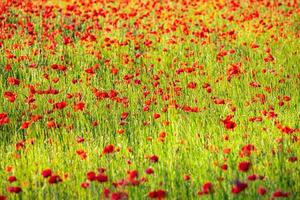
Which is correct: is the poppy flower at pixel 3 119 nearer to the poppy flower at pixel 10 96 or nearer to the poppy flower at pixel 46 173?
the poppy flower at pixel 10 96

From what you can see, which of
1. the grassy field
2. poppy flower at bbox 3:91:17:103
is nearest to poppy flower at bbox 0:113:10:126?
the grassy field

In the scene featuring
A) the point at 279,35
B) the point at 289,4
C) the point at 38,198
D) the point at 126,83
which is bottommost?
the point at 38,198

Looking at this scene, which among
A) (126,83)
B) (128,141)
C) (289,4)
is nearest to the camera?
(128,141)

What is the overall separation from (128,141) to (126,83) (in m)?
1.65

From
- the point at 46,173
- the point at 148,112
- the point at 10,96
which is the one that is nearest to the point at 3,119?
the point at 10,96

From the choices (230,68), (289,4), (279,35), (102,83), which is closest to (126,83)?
(102,83)

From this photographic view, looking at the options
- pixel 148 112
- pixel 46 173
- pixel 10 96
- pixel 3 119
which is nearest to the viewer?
pixel 46 173

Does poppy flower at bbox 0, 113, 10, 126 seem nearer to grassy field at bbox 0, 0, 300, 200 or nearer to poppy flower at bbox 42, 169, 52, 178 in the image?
grassy field at bbox 0, 0, 300, 200

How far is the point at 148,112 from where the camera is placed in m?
5.62

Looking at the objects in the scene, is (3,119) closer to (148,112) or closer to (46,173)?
(46,173)

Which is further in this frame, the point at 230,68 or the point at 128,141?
the point at 230,68

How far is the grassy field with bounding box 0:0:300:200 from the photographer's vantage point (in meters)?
3.71

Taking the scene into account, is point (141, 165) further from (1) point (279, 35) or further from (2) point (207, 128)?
(1) point (279, 35)

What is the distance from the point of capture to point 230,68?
6.66m
